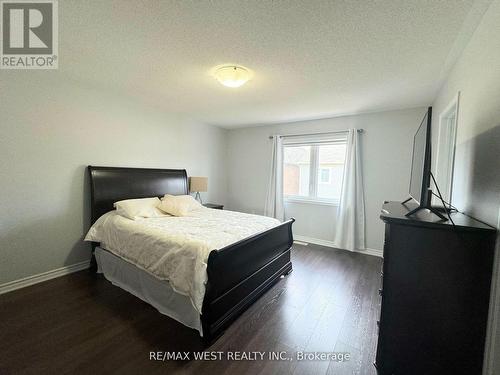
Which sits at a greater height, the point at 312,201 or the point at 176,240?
the point at 312,201

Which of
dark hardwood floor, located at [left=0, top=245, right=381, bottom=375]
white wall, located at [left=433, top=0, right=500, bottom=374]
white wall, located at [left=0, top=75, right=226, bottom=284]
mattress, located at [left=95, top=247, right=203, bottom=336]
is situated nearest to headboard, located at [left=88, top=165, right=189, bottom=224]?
white wall, located at [left=0, top=75, right=226, bottom=284]

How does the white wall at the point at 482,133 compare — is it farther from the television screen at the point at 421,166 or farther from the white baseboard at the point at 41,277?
the white baseboard at the point at 41,277

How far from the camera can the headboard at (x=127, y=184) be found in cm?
282

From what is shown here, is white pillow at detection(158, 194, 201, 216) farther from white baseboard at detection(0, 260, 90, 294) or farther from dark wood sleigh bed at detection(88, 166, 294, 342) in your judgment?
white baseboard at detection(0, 260, 90, 294)

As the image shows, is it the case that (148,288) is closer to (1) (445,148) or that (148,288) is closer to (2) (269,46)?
(2) (269,46)

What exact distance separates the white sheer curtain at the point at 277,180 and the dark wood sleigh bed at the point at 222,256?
1.54m

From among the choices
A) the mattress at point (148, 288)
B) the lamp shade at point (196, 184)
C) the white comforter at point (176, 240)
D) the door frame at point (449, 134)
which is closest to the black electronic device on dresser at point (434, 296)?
the door frame at point (449, 134)

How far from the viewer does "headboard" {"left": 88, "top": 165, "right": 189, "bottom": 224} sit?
2.82 m

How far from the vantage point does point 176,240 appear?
194 cm

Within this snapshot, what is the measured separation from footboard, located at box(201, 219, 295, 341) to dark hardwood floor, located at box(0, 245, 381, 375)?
123 mm

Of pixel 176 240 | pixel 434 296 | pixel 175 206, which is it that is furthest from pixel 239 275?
pixel 175 206

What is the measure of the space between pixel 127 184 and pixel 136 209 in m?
0.62

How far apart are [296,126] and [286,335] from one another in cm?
359

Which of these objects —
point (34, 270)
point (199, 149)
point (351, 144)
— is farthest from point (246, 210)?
point (34, 270)
